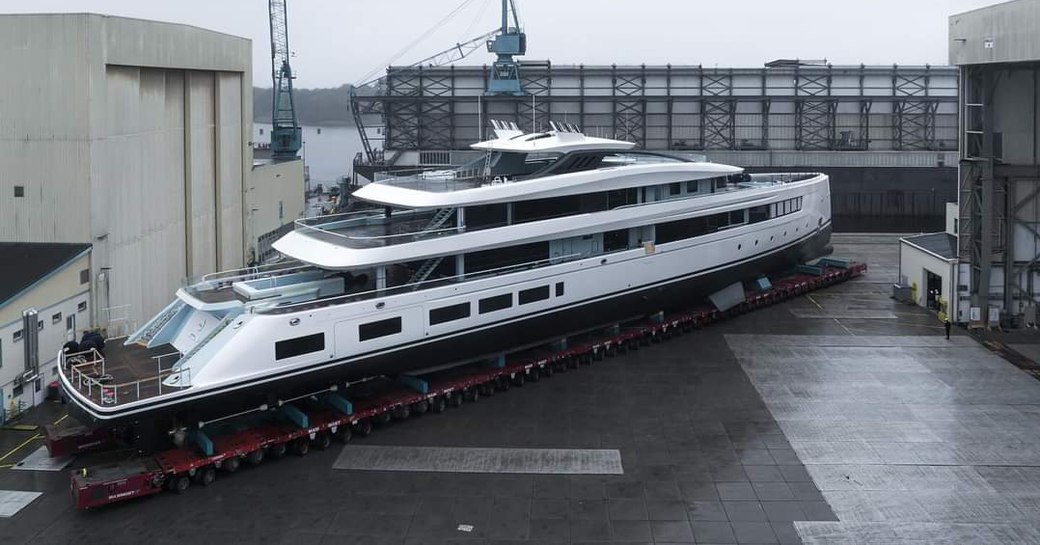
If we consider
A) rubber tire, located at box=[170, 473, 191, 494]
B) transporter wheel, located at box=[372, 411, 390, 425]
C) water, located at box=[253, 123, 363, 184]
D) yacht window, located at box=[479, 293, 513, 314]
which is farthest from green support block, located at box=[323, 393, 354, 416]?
water, located at box=[253, 123, 363, 184]

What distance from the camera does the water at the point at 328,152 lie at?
9104 centimetres

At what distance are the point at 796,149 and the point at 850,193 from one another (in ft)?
12.8

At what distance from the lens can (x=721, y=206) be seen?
25.6 m

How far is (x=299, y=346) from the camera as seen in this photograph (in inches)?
651

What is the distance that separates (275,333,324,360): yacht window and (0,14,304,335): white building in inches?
258

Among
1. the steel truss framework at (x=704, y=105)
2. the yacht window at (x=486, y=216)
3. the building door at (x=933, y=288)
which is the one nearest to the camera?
the yacht window at (x=486, y=216)

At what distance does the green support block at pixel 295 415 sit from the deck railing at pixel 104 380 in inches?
79.2

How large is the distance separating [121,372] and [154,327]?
220cm

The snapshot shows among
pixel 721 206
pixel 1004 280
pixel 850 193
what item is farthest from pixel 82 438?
pixel 850 193

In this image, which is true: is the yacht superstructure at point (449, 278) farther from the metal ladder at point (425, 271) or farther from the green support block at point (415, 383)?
the green support block at point (415, 383)

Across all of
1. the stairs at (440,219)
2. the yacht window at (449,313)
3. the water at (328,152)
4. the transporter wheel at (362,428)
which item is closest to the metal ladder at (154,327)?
the transporter wheel at (362,428)

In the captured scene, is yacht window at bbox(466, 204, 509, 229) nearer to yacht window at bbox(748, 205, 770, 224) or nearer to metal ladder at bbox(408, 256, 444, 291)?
metal ladder at bbox(408, 256, 444, 291)

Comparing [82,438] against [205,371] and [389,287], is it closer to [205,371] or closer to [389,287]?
Answer: [205,371]

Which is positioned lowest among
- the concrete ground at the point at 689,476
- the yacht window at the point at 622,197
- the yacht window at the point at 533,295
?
the concrete ground at the point at 689,476
